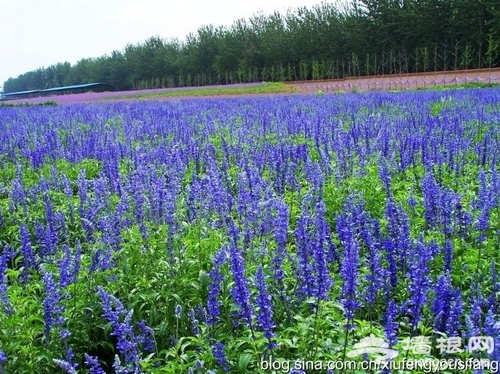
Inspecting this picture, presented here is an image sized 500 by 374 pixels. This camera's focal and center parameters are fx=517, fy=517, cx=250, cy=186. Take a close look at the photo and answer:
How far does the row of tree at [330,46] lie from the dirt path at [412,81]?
8.34m

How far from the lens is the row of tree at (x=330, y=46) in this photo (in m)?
47.4

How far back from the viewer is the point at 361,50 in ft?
181

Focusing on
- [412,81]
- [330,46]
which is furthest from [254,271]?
[330,46]

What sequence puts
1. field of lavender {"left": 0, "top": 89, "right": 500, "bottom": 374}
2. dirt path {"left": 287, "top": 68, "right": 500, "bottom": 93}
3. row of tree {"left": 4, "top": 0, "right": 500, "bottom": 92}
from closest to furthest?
field of lavender {"left": 0, "top": 89, "right": 500, "bottom": 374} < dirt path {"left": 287, "top": 68, "right": 500, "bottom": 93} < row of tree {"left": 4, "top": 0, "right": 500, "bottom": 92}

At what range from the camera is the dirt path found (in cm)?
3266

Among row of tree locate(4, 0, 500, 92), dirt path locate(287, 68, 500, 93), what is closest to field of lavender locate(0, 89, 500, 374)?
dirt path locate(287, 68, 500, 93)

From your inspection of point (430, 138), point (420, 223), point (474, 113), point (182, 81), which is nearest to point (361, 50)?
point (182, 81)

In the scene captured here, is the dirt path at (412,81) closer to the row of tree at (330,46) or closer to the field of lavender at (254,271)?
the row of tree at (330,46)

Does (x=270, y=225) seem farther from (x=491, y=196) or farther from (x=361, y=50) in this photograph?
(x=361, y=50)

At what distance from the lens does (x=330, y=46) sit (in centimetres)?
5809

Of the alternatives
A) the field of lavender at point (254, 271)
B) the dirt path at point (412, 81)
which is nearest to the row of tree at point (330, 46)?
the dirt path at point (412, 81)

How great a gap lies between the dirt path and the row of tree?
27.4ft

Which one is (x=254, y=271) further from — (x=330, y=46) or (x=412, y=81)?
(x=330, y=46)

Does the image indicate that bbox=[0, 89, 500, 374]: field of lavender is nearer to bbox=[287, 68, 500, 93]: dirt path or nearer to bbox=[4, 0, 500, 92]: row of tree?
bbox=[287, 68, 500, 93]: dirt path
